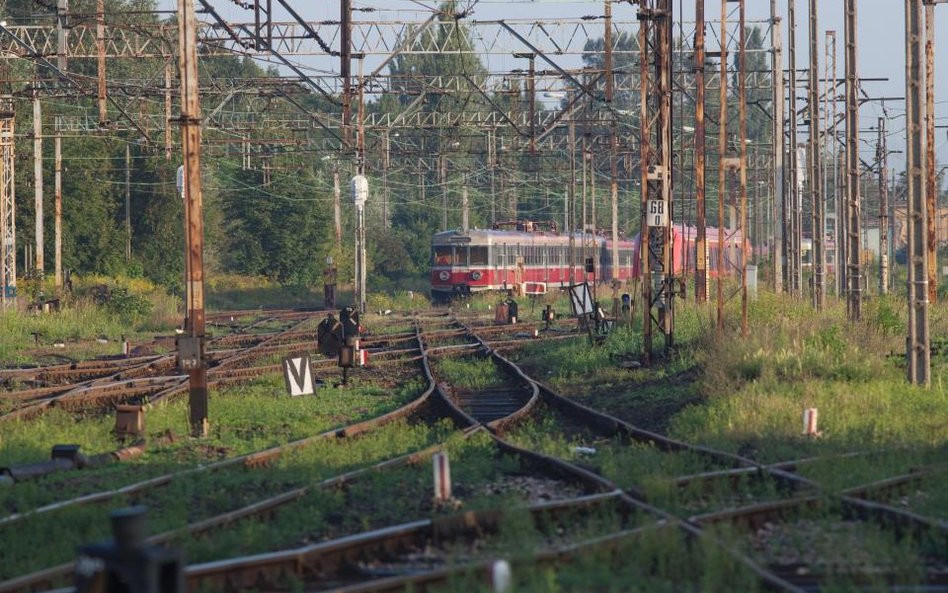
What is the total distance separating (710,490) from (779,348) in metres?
9.55

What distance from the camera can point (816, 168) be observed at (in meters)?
34.3

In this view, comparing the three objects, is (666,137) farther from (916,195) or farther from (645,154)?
(916,195)

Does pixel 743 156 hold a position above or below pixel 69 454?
above

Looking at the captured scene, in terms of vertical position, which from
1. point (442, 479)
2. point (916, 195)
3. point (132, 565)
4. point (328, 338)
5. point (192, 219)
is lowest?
point (442, 479)

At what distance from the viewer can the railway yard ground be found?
7883mm

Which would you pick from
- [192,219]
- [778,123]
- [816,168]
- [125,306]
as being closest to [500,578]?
[192,219]

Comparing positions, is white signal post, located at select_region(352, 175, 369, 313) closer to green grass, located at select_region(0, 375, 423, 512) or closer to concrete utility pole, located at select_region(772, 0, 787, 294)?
concrete utility pole, located at select_region(772, 0, 787, 294)

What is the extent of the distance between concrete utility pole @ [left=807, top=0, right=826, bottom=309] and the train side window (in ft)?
62.8

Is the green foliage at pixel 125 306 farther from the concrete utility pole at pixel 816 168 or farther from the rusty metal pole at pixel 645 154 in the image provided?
the rusty metal pole at pixel 645 154

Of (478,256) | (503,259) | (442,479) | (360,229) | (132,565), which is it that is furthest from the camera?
(503,259)

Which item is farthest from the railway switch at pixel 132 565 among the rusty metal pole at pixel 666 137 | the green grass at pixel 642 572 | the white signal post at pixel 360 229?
the white signal post at pixel 360 229

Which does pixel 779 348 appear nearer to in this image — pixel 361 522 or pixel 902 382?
pixel 902 382

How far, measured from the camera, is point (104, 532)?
9055 mm

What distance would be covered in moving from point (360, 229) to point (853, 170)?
72.8 feet
